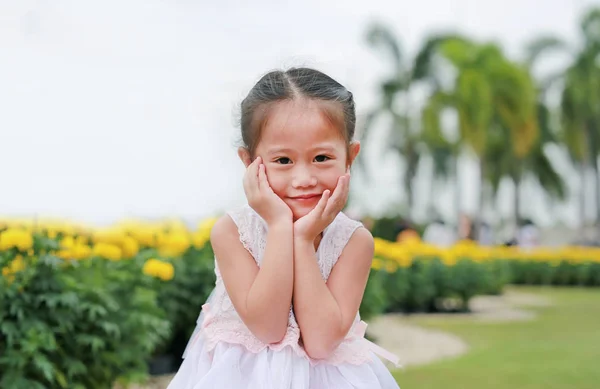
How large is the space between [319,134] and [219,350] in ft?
2.25

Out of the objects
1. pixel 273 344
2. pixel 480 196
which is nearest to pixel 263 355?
pixel 273 344

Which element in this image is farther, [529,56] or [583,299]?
[529,56]

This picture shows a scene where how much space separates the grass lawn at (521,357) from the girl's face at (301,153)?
4156mm

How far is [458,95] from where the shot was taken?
26.1m

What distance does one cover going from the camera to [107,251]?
17.1ft

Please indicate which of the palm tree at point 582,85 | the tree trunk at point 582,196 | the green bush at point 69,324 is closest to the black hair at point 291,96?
the green bush at point 69,324

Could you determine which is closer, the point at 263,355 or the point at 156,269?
the point at 263,355

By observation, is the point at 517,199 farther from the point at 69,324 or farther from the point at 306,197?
the point at 306,197

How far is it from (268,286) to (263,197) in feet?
0.83

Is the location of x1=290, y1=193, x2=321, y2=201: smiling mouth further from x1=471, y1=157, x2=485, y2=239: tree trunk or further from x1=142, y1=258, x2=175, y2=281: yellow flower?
x1=471, y1=157, x2=485, y2=239: tree trunk

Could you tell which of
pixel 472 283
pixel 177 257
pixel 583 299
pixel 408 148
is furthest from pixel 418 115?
pixel 177 257

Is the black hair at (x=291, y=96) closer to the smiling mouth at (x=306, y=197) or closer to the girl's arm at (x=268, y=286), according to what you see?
the smiling mouth at (x=306, y=197)

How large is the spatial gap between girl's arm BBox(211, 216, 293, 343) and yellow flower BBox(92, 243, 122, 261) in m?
3.20

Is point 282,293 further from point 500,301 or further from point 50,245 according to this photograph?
point 500,301
